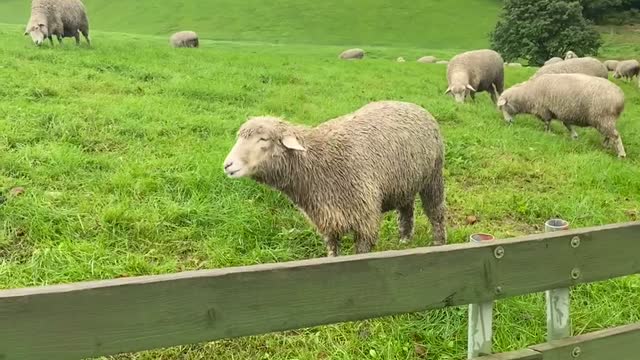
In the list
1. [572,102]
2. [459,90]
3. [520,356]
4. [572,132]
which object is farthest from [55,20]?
[520,356]

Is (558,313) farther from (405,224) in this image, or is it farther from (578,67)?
(578,67)

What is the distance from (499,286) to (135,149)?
5676 mm

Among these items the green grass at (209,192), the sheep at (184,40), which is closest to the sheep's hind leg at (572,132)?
the green grass at (209,192)

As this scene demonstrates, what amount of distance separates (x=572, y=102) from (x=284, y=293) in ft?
37.4

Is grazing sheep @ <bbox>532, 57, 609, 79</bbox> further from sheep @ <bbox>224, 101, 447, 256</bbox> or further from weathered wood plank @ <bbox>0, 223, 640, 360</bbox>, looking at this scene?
weathered wood plank @ <bbox>0, 223, 640, 360</bbox>

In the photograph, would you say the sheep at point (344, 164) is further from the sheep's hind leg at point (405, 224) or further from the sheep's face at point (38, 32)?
the sheep's face at point (38, 32)

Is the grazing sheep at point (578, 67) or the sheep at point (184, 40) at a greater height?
the sheep at point (184, 40)

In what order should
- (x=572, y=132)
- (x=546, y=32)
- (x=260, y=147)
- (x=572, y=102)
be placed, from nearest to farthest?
(x=260, y=147), (x=572, y=102), (x=572, y=132), (x=546, y=32)

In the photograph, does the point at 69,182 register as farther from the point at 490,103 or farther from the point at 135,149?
the point at 490,103

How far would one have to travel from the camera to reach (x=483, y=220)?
6.88m

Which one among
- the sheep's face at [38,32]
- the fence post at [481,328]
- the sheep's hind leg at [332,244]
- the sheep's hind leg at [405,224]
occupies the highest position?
the sheep's face at [38,32]

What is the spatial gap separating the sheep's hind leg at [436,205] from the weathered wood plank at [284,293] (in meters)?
2.87

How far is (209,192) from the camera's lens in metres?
6.31

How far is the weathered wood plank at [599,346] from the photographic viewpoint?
10.1 feet
